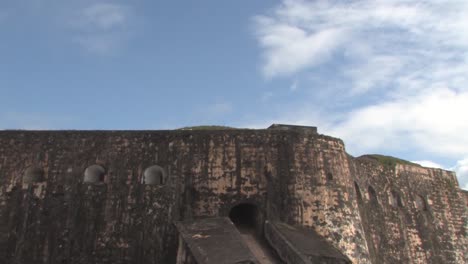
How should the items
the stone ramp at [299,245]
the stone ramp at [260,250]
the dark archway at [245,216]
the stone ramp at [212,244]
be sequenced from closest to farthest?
the stone ramp at [212,244]
the stone ramp at [299,245]
the stone ramp at [260,250]
the dark archway at [245,216]

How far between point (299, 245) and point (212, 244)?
2.56 meters

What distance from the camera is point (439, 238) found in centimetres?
2077

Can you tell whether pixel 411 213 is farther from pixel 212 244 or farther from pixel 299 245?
pixel 212 244

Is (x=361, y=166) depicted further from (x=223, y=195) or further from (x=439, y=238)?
(x=223, y=195)

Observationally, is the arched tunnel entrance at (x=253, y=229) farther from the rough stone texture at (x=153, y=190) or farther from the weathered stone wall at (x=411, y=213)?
the weathered stone wall at (x=411, y=213)

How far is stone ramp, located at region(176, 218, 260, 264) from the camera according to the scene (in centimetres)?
1058

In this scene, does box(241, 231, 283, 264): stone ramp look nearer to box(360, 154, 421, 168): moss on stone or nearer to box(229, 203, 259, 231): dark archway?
box(229, 203, 259, 231): dark archway

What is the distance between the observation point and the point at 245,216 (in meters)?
15.7

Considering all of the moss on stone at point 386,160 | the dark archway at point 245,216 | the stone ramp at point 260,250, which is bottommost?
the stone ramp at point 260,250

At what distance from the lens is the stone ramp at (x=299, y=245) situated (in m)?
12.0

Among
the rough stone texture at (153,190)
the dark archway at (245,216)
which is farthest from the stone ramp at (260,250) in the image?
the rough stone texture at (153,190)

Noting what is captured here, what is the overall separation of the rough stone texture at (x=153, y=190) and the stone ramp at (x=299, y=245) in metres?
0.66

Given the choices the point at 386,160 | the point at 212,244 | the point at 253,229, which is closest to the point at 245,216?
the point at 253,229

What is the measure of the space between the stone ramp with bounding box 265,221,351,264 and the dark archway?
39.5 inches
